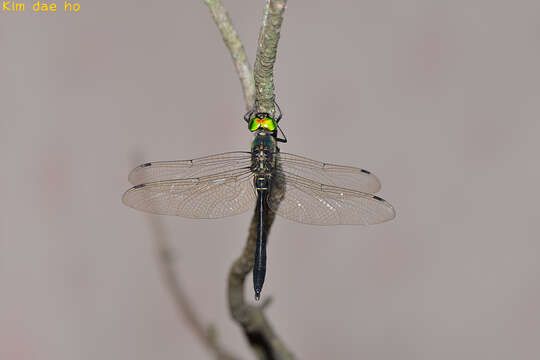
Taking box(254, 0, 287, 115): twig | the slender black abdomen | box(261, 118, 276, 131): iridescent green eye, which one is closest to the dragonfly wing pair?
the slender black abdomen

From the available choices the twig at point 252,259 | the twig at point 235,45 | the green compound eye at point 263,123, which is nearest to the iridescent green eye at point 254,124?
the green compound eye at point 263,123

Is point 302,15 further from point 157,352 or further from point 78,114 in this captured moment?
point 157,352

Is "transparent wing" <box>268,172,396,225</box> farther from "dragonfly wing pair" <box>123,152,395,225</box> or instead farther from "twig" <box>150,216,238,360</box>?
"twig" <box>150,216,238,360</box>

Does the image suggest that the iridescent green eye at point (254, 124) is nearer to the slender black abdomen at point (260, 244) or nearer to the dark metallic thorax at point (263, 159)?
the dark metallic thorax at point (263, 159)

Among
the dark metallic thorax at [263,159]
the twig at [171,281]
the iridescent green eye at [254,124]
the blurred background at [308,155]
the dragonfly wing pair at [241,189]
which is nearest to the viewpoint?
the iridescent green eye at [254,124]

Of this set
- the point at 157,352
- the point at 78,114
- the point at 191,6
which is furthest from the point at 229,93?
the point at 157,352

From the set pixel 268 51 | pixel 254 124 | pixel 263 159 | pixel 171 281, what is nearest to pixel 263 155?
pixel 263 159
